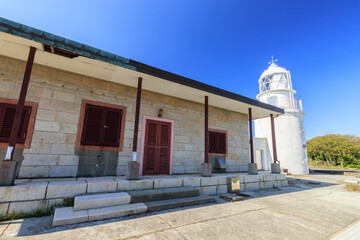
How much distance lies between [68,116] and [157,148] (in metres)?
2.97

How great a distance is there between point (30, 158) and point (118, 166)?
220 centimetres

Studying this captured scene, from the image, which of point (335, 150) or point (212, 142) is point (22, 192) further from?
point (335, 150)

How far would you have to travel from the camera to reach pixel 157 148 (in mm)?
6062

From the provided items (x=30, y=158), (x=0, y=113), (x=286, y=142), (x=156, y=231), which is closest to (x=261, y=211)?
(x=156, y=231)

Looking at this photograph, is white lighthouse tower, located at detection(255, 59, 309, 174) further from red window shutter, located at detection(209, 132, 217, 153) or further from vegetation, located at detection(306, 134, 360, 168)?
vegetation, located at detection(306, 134, 360, 168)

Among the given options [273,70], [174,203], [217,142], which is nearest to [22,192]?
[174,203]

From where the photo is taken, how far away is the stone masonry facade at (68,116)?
14.2 feet

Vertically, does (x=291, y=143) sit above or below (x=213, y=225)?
above

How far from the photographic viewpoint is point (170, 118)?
257 inches

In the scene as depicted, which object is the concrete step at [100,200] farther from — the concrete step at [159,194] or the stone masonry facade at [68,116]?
the stone masonry facade at [68,116]

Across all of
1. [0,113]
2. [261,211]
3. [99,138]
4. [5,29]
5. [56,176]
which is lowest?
[261,211]

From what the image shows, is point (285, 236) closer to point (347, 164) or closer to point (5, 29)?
point (5, 29)

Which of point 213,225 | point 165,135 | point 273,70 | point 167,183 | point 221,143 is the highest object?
point 273,70

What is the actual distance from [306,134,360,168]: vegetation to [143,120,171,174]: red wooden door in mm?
30368
